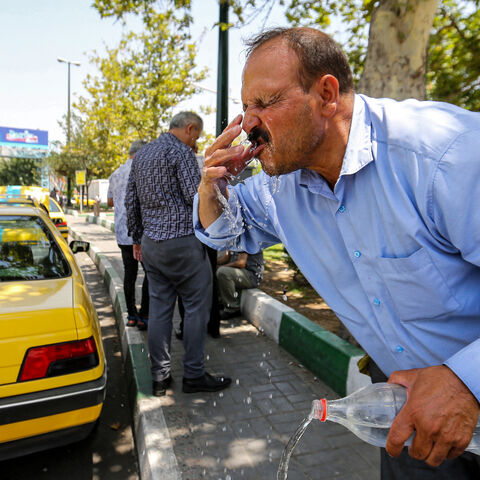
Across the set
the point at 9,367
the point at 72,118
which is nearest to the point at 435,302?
the point at 9,367

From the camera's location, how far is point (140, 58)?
13742 mm

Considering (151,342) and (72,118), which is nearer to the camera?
(151,342)

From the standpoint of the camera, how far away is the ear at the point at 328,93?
4.32 ft

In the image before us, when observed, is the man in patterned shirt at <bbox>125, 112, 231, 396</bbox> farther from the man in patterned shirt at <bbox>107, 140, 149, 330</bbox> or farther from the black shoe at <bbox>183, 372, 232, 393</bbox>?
the man in patterned shirt at <bbox>107, 140, 149, 330</bbox>

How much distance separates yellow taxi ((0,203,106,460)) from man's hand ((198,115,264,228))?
1.30 m

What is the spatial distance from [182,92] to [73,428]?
13.4 meters

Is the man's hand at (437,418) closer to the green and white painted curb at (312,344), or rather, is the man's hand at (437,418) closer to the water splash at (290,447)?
the water splash at (290,447)

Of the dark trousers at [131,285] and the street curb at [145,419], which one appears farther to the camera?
the dark trousers at [131,285]

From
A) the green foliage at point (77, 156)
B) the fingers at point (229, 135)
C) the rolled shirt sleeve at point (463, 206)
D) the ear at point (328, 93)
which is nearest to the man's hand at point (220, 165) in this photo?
the fingers at point (229, 135)

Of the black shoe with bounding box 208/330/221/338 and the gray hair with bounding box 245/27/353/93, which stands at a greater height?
the gray hair with bounding box 245/27/353/93

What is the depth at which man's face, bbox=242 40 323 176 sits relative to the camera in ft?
4.29

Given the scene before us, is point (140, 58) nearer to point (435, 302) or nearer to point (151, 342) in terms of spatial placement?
point (151, 342)

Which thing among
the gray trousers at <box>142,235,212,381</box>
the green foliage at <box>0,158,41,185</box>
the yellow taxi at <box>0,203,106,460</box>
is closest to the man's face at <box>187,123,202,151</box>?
the gray trousers at <box>142,235,212,381</box>

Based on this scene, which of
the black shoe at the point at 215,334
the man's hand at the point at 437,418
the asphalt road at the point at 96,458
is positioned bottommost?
the asphalt road at the point at 96,458
